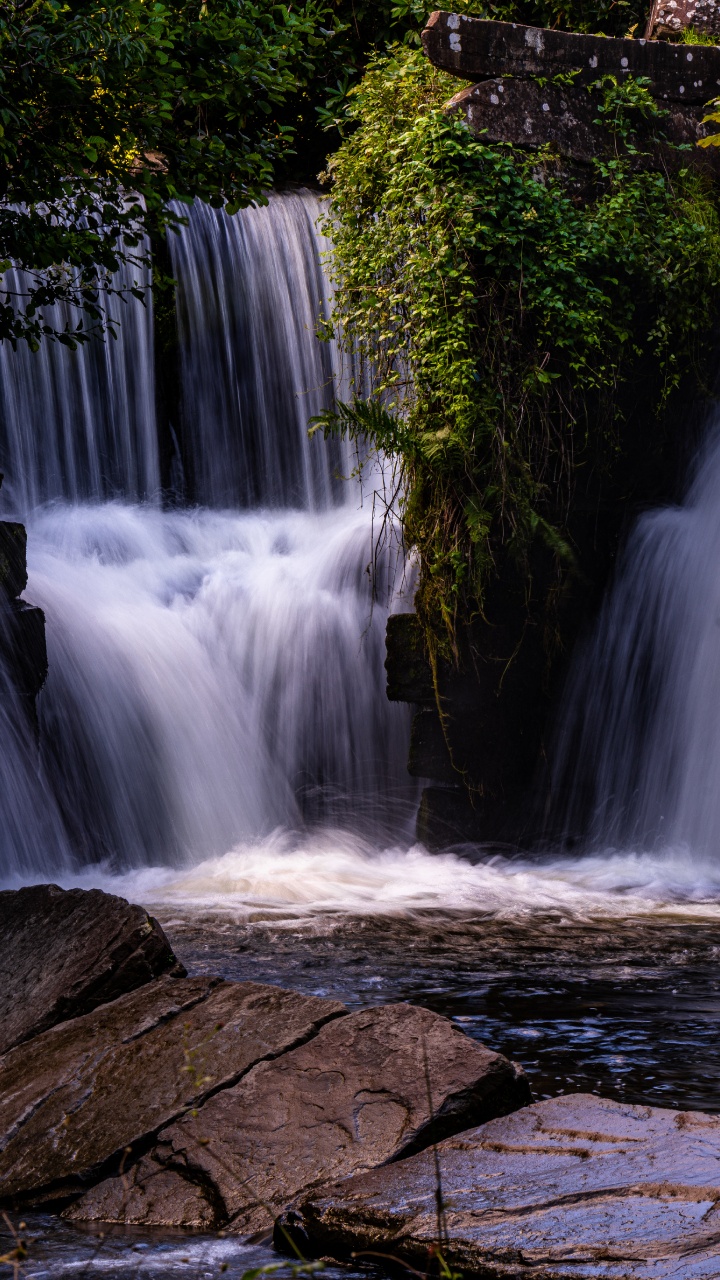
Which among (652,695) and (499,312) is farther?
(652,695)

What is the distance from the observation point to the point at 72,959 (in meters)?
4.60

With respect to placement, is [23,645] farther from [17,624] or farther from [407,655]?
[407,655]

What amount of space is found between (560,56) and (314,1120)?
7682 millimetres

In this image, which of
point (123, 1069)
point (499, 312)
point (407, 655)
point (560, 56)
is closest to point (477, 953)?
point (123, 1069)

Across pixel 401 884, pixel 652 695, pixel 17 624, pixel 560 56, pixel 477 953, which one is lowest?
pixel 401 884

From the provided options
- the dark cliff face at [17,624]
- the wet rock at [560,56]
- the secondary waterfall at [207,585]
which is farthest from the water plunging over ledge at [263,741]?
the wet rock at [560,56]

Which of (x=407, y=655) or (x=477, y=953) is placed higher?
(x=407, y=655)

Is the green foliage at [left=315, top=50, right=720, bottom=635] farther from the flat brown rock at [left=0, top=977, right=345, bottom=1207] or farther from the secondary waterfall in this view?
the flat brown rock at [left=0, top=977, right=345, bottom=1207]

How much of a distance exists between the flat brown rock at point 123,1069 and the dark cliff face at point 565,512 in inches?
178

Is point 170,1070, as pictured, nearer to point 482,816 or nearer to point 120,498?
point 482,816

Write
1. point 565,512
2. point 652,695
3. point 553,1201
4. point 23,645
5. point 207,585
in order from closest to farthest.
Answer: point 553,1201, point 23,645, point 565,512, point 652,695, point 207,585

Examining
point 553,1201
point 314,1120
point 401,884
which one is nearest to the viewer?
point 553,1201

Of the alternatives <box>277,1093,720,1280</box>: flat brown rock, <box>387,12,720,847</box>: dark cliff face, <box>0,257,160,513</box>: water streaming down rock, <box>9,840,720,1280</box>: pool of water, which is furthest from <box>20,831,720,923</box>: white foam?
<box>0,257,160,513</box>: water streaming down rock

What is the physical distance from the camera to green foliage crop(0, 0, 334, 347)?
6.07 meters
